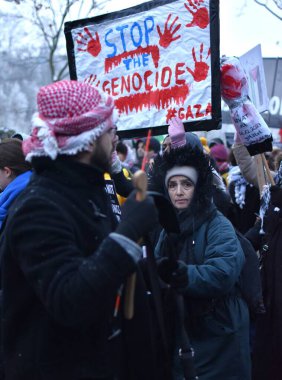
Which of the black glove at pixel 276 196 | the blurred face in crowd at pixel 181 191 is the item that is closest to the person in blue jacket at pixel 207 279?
the blurred face in crowd at pixel 181 191

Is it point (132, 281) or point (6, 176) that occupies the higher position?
point (6, 176)

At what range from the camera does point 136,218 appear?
209 cm

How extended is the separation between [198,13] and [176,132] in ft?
2.30

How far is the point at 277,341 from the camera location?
13.9ft

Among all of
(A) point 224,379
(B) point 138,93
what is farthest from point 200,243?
(B) point 138,93

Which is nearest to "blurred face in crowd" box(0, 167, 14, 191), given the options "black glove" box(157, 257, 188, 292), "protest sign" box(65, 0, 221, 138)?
"protest sign" box(65, 0, 221, 138)

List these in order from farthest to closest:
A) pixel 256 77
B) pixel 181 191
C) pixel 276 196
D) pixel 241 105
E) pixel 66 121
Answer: pixel 256 77 < pixel 276 196 < pixel 241 105 < pixel 181 191 < pixel 66 121

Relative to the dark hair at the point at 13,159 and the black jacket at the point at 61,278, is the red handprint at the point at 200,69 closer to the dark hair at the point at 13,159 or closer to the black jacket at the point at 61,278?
the dark hair at the point at 13,159

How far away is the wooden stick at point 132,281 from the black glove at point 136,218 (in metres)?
0.02

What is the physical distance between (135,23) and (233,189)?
2952 mm

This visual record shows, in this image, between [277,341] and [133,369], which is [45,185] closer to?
[133,369]

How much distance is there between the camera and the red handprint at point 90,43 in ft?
13.1

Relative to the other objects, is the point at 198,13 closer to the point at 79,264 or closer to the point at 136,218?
the point at 136,218

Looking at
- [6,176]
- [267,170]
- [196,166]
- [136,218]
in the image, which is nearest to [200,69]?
[196,166]
